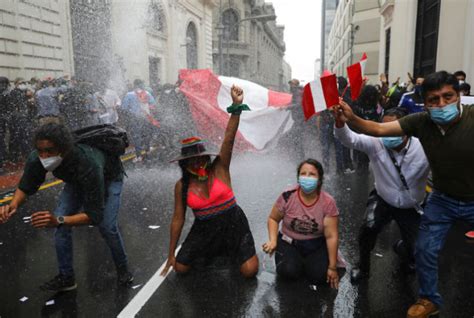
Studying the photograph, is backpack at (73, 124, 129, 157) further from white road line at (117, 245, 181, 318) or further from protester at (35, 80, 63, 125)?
protester at (35, 80, 63, 125)

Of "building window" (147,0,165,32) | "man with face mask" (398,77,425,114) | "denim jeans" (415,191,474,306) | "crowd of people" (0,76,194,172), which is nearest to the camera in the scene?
"denim jeans" (415,191,474,306)

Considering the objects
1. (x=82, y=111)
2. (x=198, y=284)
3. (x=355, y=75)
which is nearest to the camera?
(x=355, y=75)

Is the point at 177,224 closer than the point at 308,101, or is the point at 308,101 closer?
the point at 308,101

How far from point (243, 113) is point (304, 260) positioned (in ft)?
21.6

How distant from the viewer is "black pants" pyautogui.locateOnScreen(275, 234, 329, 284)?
3.54 m

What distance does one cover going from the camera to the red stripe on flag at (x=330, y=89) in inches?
105

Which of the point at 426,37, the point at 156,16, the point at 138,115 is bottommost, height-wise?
the point at 138,115

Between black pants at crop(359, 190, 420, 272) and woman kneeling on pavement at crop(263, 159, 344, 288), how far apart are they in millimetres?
259

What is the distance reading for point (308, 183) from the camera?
3.44m

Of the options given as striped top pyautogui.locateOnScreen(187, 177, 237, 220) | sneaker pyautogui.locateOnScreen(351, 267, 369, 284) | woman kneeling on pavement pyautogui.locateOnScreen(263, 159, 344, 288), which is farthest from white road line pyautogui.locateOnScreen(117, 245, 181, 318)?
sneaker pyautogui.locateOnScreen(351, 267, 369, 284)

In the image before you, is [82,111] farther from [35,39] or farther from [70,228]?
[70,228]

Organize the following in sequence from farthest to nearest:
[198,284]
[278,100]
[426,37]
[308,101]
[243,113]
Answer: [426,37]
[278,100]
[243,113]
[198,284]
[308,101]

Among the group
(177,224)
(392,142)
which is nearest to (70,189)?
(177,224)

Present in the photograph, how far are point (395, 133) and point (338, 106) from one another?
0.49 metres
